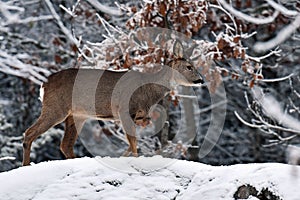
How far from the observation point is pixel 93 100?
283 inches

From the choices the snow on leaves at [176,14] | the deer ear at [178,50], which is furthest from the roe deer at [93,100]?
the snow on leaves at [176,14]

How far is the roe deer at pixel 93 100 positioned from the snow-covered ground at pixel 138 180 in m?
1.00

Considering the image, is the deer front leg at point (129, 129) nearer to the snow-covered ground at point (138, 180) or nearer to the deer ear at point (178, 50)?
the snow-covered ground at point (138, 180)

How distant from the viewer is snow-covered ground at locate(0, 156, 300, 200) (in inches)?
215

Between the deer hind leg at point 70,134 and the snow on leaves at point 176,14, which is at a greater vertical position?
the snow on leaves at point 176,14

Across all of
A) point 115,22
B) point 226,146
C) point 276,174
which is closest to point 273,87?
point 226,146

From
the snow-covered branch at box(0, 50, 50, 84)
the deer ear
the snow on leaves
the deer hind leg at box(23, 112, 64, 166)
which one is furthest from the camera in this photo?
the snow-covered branch at box(0, 50, 50, 84)

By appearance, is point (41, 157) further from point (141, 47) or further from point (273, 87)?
point (141, 47)

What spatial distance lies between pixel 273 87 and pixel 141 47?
6958 mm

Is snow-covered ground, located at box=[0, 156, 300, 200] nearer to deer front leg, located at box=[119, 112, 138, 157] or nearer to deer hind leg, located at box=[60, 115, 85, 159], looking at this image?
deer front leg, located at box=[119, 112, 138, 157]

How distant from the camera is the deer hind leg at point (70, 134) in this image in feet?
24.2

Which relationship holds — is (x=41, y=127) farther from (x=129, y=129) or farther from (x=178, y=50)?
(x=178, y=50)

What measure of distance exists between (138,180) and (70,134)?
1832 millimetres

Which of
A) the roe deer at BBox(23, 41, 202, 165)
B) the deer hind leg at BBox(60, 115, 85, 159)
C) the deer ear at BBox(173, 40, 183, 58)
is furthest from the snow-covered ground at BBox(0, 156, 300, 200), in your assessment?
the deer ear at BBox(173, 40, 183, 58)
